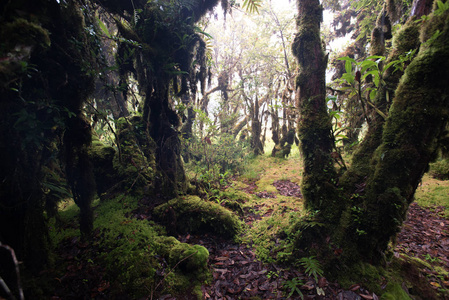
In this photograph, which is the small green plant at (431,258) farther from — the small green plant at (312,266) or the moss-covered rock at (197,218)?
the moss-covered rock at (197,218)

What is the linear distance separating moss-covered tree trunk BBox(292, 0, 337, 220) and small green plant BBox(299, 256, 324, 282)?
0.89 m

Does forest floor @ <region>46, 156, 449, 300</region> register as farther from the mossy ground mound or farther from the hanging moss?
the hanging moss

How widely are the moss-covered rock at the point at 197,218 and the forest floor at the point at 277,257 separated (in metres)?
0.20

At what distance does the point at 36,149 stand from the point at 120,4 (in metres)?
3.46

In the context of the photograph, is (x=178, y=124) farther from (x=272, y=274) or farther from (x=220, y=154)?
(x=220, y=154)

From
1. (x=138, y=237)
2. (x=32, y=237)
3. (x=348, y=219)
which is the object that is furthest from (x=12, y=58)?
(x=348, y=219)

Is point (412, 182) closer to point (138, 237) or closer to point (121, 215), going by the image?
point (138, 237)

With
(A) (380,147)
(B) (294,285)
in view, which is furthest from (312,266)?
(A) (380,147)

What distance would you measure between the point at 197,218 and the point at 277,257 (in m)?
1.92

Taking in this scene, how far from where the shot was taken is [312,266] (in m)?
2.93

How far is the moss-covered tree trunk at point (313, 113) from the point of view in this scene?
141 inches

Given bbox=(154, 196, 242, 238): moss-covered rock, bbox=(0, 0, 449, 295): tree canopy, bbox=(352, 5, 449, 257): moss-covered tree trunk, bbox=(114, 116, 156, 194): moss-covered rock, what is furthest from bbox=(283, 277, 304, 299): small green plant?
bbox=(114, 116, 156, 194): moss-covered rock

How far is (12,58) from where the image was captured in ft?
5.83

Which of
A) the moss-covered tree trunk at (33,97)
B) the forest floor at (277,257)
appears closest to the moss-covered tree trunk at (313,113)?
the forest floor at (277,257)
